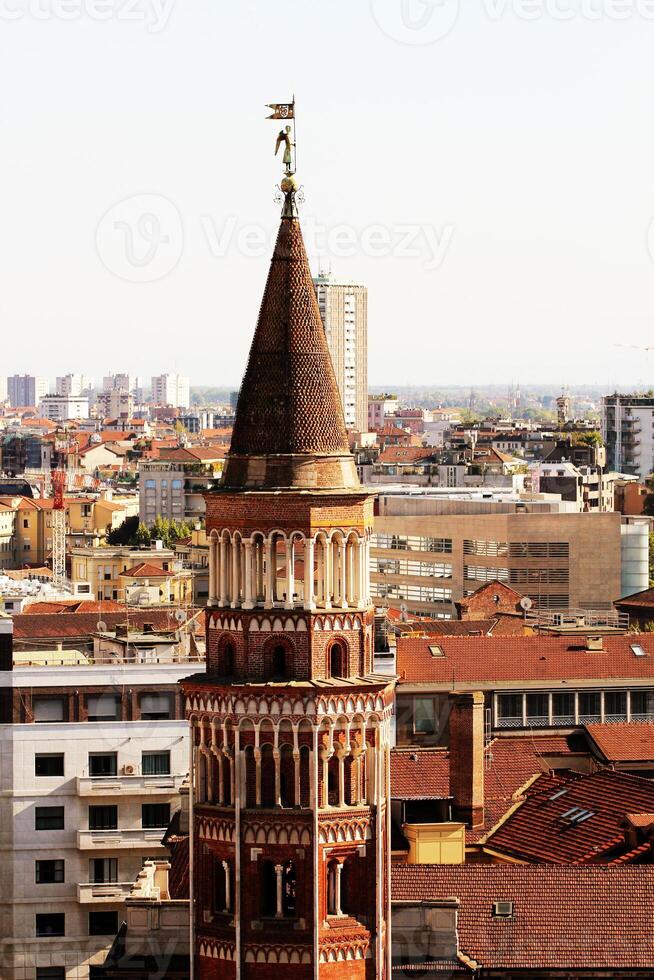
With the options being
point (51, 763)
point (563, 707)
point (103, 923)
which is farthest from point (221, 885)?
point (563, 707)

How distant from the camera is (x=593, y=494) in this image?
159m

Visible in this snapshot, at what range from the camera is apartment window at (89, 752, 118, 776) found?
55.2m

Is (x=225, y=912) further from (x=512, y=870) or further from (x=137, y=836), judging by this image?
(x=137, y=836)

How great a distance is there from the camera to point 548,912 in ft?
126

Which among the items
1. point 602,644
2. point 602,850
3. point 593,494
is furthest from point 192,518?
point 602,850

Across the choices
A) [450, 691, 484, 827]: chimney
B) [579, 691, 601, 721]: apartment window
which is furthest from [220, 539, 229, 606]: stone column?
[579, 691, 601, 721]: apartment window

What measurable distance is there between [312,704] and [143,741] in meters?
22.8

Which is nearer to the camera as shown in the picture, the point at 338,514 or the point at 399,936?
the point at 338,514

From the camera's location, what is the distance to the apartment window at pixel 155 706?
182 ft

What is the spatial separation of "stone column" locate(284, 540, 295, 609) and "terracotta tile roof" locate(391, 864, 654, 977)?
6978 mm

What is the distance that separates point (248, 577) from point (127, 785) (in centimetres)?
2230

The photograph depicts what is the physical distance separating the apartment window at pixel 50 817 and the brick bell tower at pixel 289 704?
21.7m

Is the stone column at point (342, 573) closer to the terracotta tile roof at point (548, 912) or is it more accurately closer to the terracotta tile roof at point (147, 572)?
the terracotta tile roof at point (548, 912)

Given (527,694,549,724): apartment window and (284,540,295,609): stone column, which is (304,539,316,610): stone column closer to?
(284,540,295,609): stone column
